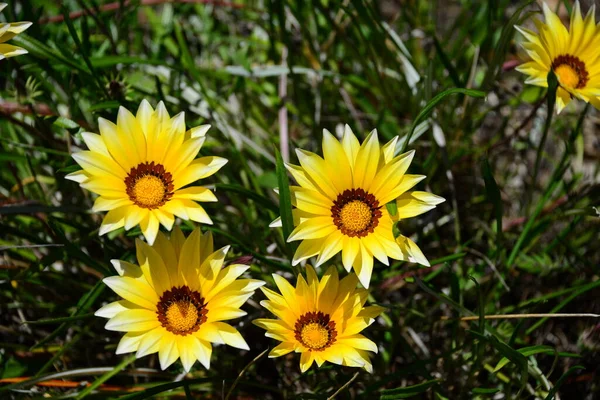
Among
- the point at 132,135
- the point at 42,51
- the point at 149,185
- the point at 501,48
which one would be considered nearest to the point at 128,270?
the point at 149,185

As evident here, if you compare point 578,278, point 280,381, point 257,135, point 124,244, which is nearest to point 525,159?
point 578,278

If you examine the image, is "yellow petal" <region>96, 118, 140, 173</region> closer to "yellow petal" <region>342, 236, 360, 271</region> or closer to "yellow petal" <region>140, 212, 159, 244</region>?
"yellow petal" <region>140, 212, 159, 244</region>

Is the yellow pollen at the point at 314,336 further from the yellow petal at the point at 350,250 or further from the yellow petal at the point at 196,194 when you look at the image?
the yellow petal at the point at 196,194

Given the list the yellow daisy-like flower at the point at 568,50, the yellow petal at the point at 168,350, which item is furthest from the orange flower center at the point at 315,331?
the yellow daisy-like flower at the point at 568,50

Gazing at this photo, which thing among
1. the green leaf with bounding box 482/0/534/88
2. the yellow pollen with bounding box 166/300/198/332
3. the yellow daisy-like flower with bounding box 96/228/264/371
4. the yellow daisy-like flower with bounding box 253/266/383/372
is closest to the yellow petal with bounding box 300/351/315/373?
the yellow daisy-like flower with bounding box 253/266/383/372

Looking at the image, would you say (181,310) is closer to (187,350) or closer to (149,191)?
(187,350)
